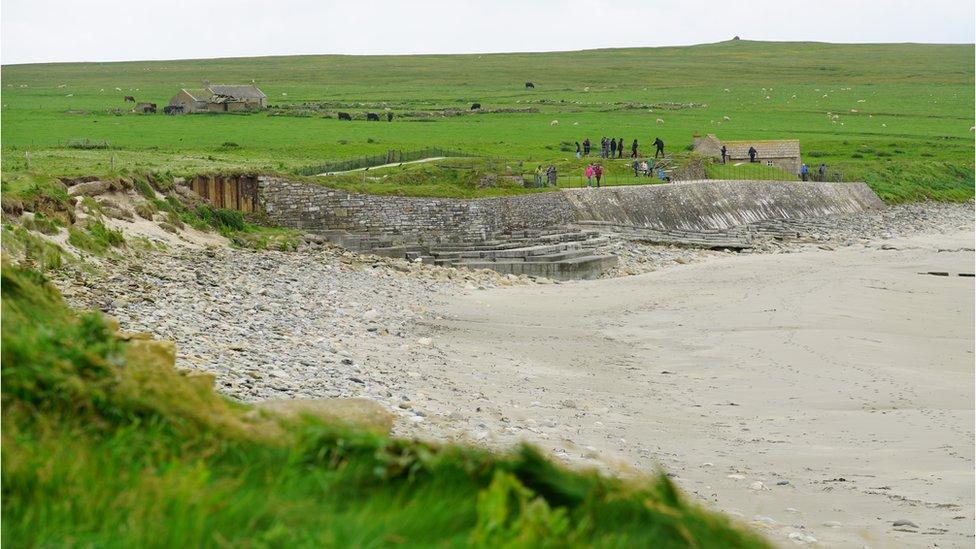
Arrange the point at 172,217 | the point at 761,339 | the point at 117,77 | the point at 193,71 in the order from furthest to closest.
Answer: the point at 193,71, the point at 117,77, the point at 172,217, the point at 761,339

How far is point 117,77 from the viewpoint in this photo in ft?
548

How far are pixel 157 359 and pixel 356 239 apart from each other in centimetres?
3106

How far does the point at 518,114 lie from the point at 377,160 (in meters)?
47.8

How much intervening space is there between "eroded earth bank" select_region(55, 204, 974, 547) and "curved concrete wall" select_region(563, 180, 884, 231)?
10.2 m

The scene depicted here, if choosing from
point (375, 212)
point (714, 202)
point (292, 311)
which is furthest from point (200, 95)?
point (292, 311)

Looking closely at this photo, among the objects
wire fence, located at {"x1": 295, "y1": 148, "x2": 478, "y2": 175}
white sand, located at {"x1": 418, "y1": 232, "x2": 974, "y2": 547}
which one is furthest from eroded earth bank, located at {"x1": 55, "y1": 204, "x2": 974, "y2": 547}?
wire fence, located at {"x1": 295, "y1": 148, "x2": 478, "y2": 175}

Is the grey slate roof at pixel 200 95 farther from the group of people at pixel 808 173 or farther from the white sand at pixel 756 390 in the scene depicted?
the white sand at pixel 756 390

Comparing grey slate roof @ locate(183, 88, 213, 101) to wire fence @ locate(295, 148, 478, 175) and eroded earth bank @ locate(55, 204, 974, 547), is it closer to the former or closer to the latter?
wire fence @ locate(295, 148, 478, 175)

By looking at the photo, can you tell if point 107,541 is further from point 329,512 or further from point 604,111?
point 604,111

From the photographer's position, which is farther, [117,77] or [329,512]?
A: [117,77]

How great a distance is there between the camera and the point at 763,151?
7044 centimetres

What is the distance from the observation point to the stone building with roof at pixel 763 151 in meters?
69.7

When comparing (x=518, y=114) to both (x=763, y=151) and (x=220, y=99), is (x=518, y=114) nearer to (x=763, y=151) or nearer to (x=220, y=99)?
(x=220, y=99)

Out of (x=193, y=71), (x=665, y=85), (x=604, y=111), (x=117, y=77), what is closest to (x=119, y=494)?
(x=604, y=111)
